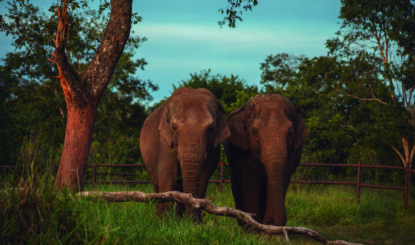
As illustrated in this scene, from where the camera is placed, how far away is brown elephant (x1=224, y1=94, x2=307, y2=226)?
310 inches

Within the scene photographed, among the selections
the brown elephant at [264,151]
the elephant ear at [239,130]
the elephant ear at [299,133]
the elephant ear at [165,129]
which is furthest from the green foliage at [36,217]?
the elephant ear at [299,133]

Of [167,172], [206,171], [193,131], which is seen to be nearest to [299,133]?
[206,171]

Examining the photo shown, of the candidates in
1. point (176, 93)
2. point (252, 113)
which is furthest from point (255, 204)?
point (176, 93)

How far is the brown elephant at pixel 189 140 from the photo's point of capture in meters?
Answer: 7.46

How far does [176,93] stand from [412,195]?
1141 centimetres

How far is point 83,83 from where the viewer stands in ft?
32.5

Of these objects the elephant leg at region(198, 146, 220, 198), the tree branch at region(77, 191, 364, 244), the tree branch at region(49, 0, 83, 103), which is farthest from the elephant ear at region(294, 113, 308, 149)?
the tree branch at region(49, 0, 83, 103)

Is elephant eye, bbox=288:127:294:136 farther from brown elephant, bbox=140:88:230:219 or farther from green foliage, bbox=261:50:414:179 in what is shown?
green foliage, bbox=261:50:414:179

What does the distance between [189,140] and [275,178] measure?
1.53 m

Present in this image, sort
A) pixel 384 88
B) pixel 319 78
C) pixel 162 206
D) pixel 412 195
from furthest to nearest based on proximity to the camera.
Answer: pixel 319 78
pixel 384 88
pixel 412 195
pixel 162 206

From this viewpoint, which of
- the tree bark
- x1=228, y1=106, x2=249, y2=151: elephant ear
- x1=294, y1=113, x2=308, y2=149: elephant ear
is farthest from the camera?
the tree bark

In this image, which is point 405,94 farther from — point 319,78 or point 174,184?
point 174,184

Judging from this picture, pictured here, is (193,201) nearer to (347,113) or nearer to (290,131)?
(290,131)

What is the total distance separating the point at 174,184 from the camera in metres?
8.05
